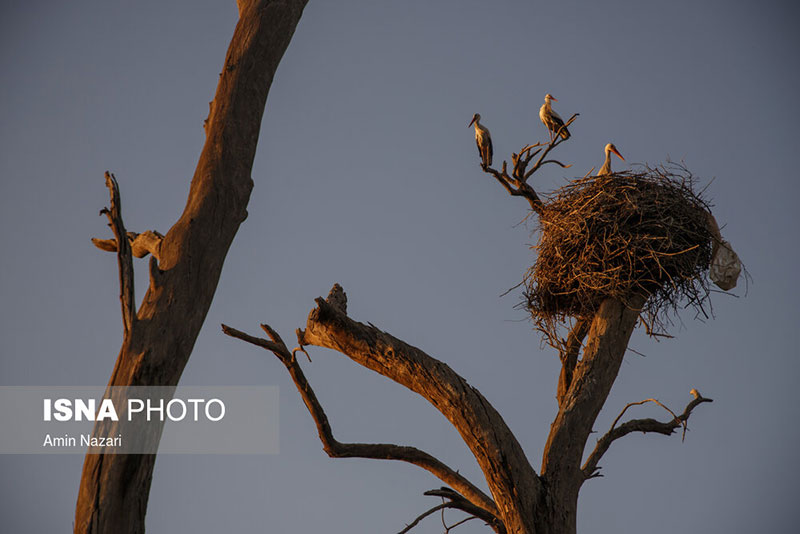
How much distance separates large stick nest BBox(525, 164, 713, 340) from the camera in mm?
5648

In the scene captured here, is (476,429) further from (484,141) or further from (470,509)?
(484,141)

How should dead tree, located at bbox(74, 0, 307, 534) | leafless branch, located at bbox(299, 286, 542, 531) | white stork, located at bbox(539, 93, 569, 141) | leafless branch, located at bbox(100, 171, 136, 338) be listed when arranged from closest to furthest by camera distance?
1. dead tree, located at bbox(74, 0, 307, 534)
2. leafless branch, located at bbox(100, 171, 136, 338)
3. leafless branch, located at bbox(299, 286, 542, 531)
4. white stork, located at bbox(539, 93, 569, 141)

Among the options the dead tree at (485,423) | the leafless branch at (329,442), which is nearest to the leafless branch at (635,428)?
the dead tree at (485,423)

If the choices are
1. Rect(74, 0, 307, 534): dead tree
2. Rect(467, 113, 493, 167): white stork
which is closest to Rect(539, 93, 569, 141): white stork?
Rect(467, 113, 493, 167): white stork

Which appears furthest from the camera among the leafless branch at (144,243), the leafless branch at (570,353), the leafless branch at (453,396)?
the leafless branch at (570,353)

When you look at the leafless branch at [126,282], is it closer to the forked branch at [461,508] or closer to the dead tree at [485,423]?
the dead tree at [485,423]

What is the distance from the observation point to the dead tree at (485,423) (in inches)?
186

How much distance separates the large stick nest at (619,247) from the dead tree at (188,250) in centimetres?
248

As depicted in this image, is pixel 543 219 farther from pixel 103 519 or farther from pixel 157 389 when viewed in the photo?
pixel 103 519

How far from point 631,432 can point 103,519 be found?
3.48 metres

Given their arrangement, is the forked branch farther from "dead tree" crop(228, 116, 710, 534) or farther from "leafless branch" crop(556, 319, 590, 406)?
"leafless branch" crop(556, 319, 590, 406)

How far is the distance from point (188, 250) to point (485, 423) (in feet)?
6.35

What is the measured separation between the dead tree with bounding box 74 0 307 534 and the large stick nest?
97.6 inches

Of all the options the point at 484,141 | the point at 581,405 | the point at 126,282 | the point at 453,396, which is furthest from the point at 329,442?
the point at 484,141
